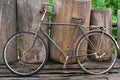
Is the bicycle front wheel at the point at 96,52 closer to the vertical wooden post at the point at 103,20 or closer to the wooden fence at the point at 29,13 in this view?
the vertical wooden post at the point at 103,20

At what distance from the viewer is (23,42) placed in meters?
7.27

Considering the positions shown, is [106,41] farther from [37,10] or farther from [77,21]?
[37,10]

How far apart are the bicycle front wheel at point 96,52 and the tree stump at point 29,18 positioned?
2.56 ft

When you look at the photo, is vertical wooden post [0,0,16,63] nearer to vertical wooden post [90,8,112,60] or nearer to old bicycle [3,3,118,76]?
old bicycle [3,3,118,76]

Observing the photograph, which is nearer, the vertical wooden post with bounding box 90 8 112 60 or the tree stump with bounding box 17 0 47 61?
the tree stump with bounding box 17 0 47 61

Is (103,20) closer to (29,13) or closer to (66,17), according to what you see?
(66,17)

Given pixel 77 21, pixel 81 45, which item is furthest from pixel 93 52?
pixel 77 21

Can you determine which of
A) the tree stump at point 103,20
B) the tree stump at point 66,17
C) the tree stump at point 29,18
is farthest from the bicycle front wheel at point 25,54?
the tree stump at point 103,20

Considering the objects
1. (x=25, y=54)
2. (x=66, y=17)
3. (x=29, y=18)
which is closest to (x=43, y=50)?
(x=25, y=54)

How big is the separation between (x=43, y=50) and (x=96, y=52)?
103 cm

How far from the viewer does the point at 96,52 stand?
7.20m

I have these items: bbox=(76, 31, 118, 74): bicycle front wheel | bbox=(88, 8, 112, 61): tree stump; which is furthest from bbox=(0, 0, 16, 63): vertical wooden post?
bbox=(88, 8, 112, 61): tree stump

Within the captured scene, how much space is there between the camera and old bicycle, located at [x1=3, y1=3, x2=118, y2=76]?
700 centimetres

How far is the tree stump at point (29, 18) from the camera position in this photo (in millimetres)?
7133
